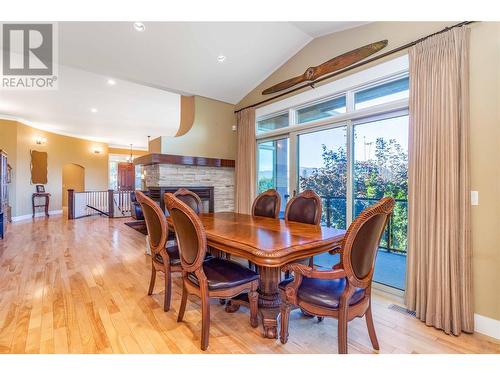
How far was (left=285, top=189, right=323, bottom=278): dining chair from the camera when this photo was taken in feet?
8.84

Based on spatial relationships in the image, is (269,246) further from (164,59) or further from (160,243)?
(164,59)

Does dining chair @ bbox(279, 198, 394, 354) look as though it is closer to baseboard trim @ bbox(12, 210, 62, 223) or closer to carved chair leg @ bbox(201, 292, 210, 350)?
carved chair leg @ bbox(201, 292, 210, 350)

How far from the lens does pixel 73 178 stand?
34.0 ft

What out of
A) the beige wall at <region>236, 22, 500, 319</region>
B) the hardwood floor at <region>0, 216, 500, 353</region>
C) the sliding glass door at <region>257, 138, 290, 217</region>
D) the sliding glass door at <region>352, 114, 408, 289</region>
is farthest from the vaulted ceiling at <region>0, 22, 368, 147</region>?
the hardwood floor at <region>0, 216, 500, 353</region>

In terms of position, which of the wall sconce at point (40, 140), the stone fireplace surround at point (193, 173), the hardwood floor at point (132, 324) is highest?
the wall sconce at point (40, 140)

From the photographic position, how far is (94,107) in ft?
19.5

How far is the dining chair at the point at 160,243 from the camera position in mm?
2328

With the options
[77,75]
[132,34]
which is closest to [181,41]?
[132,34]

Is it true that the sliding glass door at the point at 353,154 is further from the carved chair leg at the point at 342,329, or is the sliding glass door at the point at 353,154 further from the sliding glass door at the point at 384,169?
the carved chair leg at the point at 342,329

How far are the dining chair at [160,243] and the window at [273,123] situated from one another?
2583mm

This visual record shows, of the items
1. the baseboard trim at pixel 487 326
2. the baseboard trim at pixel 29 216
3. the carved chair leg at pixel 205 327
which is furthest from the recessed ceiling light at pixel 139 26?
the baseboard trim at pixel 29 216

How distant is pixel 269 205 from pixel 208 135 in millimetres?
2176

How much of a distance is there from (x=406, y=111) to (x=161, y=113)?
18.4 ft
